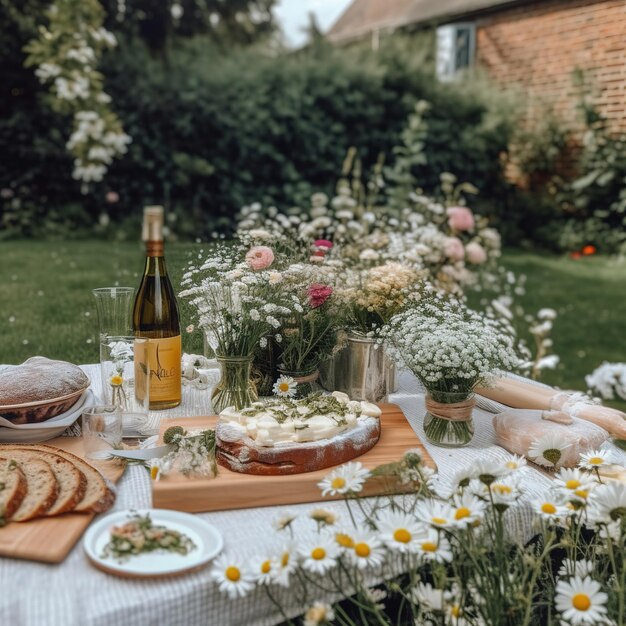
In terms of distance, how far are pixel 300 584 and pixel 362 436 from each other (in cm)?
42

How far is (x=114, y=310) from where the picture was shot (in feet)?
6.51

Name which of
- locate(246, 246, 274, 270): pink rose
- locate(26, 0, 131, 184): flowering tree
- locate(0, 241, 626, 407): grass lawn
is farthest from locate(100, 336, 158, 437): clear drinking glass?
locate(26, 0, 131, 184): flowering tree

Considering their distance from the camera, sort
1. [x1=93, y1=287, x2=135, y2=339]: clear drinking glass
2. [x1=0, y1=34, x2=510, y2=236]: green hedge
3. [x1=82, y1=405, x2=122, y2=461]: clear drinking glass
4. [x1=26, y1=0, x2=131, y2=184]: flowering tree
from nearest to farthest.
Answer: [x1=82, y1=405, x2=122, y2=461]: clear drinking glass
[x1=93, y1=287, x2=135, y2=339]: clear drinking glass
[x1=26, y1=0, x2=131, y2=184]: flowering tree
[x1=0, y1=34, x2=510, y2=236]: green hedge

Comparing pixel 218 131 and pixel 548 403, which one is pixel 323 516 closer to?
pixel 548 403

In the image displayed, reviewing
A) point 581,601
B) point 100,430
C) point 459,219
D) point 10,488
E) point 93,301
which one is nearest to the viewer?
point 581,601

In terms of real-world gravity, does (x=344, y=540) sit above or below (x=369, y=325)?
below

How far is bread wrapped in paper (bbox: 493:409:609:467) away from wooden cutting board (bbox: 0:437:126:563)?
100 cm

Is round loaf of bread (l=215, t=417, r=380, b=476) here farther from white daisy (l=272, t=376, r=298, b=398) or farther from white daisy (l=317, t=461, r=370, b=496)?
white daisy (l=272, t=376, r=298, b=398)

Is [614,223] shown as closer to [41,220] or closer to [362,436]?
[41,220]

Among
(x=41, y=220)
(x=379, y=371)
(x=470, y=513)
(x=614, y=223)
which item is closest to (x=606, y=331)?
(x=614, y=223)

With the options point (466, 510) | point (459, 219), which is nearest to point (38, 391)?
point (466, 510)

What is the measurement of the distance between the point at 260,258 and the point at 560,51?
9494 millimetres

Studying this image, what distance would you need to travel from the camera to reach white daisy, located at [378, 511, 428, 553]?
117 centimetres

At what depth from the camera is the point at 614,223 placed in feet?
31.1
